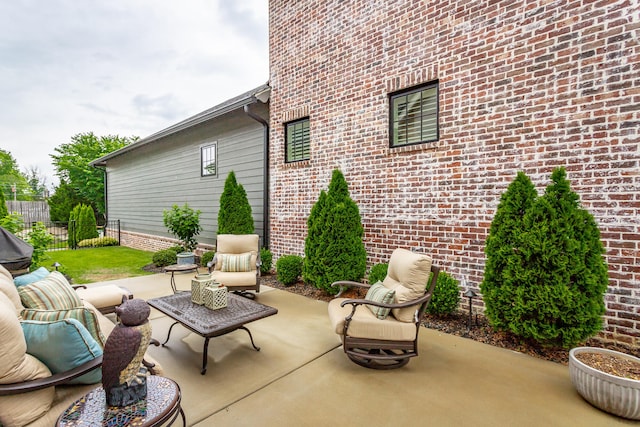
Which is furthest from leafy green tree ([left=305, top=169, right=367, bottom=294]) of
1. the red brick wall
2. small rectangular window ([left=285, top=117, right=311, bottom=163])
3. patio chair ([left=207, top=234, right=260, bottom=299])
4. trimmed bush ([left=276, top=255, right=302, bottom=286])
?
small rectangular window ([left=285, top=117, right=311, bottom=163])

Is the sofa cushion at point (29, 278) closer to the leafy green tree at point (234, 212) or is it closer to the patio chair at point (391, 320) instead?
the patio chair at point (391, 320)

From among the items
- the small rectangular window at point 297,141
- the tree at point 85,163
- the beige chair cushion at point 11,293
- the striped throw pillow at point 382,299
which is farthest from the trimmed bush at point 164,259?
the tree at point 85,163

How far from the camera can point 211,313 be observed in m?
3.14

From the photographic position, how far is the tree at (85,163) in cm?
2044

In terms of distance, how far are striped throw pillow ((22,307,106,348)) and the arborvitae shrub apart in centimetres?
377

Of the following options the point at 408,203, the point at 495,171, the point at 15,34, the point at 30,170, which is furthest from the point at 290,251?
the point at 30,170

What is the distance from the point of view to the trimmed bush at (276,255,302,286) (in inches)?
228

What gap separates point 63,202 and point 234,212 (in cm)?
1947

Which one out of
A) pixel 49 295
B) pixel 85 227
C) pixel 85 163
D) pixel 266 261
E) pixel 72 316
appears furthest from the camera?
pixel 85 163

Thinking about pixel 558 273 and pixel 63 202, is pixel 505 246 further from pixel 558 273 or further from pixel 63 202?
pixel 63 202

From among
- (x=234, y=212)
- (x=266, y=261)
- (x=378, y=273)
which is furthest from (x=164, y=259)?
(x=378, y=273)

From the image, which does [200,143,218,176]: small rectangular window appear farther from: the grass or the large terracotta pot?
the large terracotta pot

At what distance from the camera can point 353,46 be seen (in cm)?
534

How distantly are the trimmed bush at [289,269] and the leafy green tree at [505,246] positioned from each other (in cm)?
345
